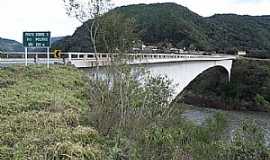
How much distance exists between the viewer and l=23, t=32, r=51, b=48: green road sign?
21125 mm

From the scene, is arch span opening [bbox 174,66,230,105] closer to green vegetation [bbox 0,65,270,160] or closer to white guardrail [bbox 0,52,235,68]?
white guardrail [bbox 0,52,235,68]

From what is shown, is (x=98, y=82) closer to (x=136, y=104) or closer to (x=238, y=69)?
(x=136, y=104)

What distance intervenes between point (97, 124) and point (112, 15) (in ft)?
23.2

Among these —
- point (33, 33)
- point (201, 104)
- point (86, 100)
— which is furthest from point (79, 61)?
point (201, 104)

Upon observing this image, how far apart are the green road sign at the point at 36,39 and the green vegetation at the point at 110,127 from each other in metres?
5.62

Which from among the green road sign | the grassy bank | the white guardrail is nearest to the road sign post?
the green road sign

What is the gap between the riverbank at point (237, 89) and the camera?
62.0m

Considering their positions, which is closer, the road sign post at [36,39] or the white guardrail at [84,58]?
the white guardrail at [84,58]

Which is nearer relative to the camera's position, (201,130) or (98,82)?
(98,82)

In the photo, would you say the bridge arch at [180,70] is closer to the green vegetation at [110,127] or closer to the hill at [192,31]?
the green vegetation at [110,127]

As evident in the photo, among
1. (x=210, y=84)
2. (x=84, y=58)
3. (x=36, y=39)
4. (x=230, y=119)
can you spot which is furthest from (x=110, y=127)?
(x=210, y=84)

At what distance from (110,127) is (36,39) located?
11853 millimetres

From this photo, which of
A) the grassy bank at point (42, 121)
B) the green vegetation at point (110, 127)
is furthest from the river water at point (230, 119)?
the grassy bank at point (42, 121)

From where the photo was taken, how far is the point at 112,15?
16.9m
